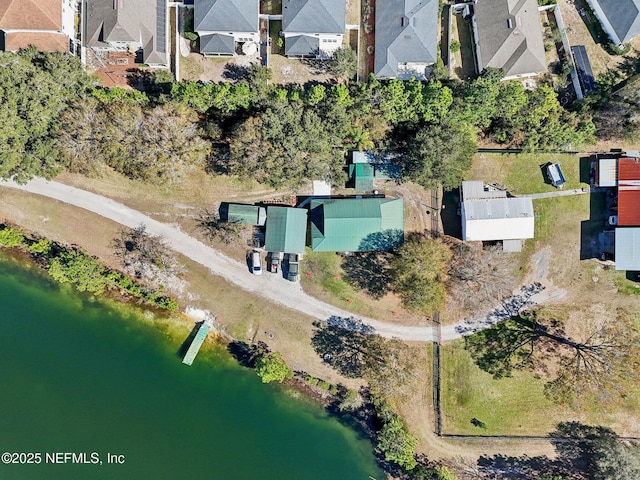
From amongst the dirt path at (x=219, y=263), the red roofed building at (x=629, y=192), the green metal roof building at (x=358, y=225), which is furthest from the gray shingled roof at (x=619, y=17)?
the dirt path at (x=219, y=263)

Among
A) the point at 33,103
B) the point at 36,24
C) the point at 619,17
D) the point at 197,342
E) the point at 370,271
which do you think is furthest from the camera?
the point at 197,342

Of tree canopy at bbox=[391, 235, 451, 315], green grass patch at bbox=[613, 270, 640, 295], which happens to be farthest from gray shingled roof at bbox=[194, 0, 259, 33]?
green grass patch at bbox=[613, 270, 640, 295]

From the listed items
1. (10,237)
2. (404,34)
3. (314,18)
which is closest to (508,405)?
(404,34)

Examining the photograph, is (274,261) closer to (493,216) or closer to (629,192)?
(493,216)

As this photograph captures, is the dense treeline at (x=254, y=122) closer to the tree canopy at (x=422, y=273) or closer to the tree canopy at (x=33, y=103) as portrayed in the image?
the tree canopy at (x=33, y=103)

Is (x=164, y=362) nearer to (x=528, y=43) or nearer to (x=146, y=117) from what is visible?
(x=146, y=117)

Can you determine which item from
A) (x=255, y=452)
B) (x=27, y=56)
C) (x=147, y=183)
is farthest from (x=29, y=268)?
(x=255, y=452)
